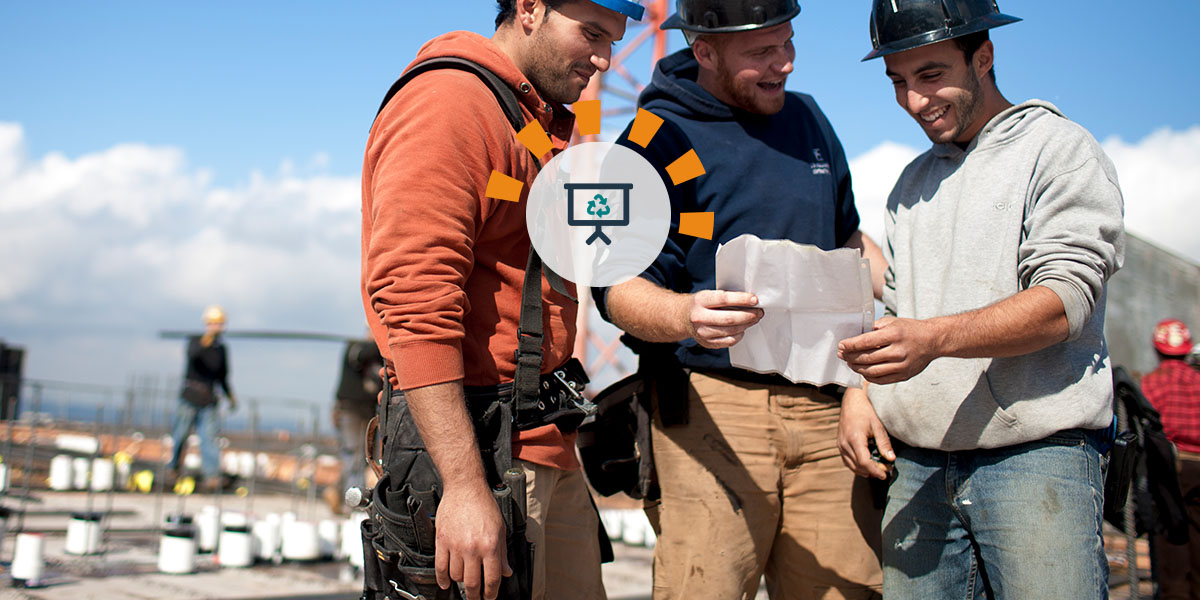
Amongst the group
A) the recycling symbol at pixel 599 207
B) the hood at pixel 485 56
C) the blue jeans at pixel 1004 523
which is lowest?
the blue jeans at pixel 1004 523

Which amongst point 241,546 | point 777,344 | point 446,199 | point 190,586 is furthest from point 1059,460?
point 241,546

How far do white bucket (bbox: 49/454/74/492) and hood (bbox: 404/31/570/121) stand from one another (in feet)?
35.2

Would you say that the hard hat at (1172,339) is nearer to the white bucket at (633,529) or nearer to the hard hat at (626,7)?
the white bucket at (633,529)

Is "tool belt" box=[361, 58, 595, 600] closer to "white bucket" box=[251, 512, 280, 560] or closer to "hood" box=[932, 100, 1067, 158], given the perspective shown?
"hood" box=[932, 100, 1067, 158]

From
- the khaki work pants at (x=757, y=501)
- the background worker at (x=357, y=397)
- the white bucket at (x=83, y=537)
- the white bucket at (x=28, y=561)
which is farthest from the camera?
the background worker at (x=357, y=397)

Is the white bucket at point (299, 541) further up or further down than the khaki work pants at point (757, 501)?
further down

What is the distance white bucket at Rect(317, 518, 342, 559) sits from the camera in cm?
724

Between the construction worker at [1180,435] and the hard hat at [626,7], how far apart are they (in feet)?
15.8

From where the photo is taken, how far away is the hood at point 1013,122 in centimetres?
236

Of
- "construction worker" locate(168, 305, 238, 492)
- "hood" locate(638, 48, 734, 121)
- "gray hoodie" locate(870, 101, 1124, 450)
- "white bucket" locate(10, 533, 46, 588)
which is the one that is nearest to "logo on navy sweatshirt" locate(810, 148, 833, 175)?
"hood" locate(638, 48, 734, 121)

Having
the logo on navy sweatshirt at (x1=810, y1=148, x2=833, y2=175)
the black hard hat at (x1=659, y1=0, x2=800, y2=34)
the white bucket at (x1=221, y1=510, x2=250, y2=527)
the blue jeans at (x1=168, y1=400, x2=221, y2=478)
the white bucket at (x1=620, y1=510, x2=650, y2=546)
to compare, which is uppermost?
the black hard hat at (x1=659, y1=0, x2=800, y2=34)

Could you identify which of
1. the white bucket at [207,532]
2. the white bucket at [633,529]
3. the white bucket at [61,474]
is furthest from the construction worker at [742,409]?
the white bucket at [61,474]

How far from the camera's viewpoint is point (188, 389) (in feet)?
33.4

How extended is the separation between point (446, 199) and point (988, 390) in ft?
4.68
